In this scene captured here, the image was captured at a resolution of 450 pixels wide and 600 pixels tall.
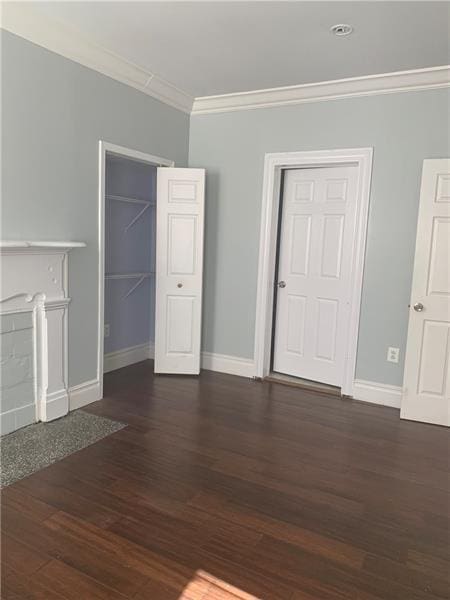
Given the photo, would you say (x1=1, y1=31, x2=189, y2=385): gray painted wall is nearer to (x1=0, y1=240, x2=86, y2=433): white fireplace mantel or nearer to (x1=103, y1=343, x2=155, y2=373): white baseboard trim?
(x1=0, y1=240, x2=86, y2=433): white fireplace mantel

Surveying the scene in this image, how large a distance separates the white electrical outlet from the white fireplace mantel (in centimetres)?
259

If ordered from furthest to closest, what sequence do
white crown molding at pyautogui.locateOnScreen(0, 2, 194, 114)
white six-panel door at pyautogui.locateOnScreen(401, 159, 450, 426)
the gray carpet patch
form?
1. white six-panel door at pyautogui.locateOnScreen(401, 159, 450, 426)
2. white crown molding at pyautogui.locateOnScreen(0, 2, 194, 114)
3. the gray carpet patch

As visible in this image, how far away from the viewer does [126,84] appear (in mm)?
3645

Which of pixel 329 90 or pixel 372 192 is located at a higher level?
pixel 329 90

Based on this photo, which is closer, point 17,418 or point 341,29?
point 341,29

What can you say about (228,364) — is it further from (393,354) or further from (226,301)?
(393,354)

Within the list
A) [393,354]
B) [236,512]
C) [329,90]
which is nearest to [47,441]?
[236,512]

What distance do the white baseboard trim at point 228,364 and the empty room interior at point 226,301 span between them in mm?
23

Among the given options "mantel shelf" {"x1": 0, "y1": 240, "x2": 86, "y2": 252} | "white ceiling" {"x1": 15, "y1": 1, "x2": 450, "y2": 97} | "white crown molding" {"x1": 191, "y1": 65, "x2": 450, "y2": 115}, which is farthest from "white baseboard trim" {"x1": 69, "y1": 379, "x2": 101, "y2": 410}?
"white crown molding" {"x1": 191, "y1": 65, "x2": 450, "y2": 115}

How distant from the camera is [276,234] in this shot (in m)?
4.36

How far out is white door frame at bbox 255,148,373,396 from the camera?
3816 millimetres

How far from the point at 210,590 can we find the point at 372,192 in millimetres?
3119

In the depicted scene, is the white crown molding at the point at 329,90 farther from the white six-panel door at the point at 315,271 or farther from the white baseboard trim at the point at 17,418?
the white baseboard trim at the point at 17,418

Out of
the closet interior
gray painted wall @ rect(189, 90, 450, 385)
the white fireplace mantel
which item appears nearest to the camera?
the white fireplace mantel
